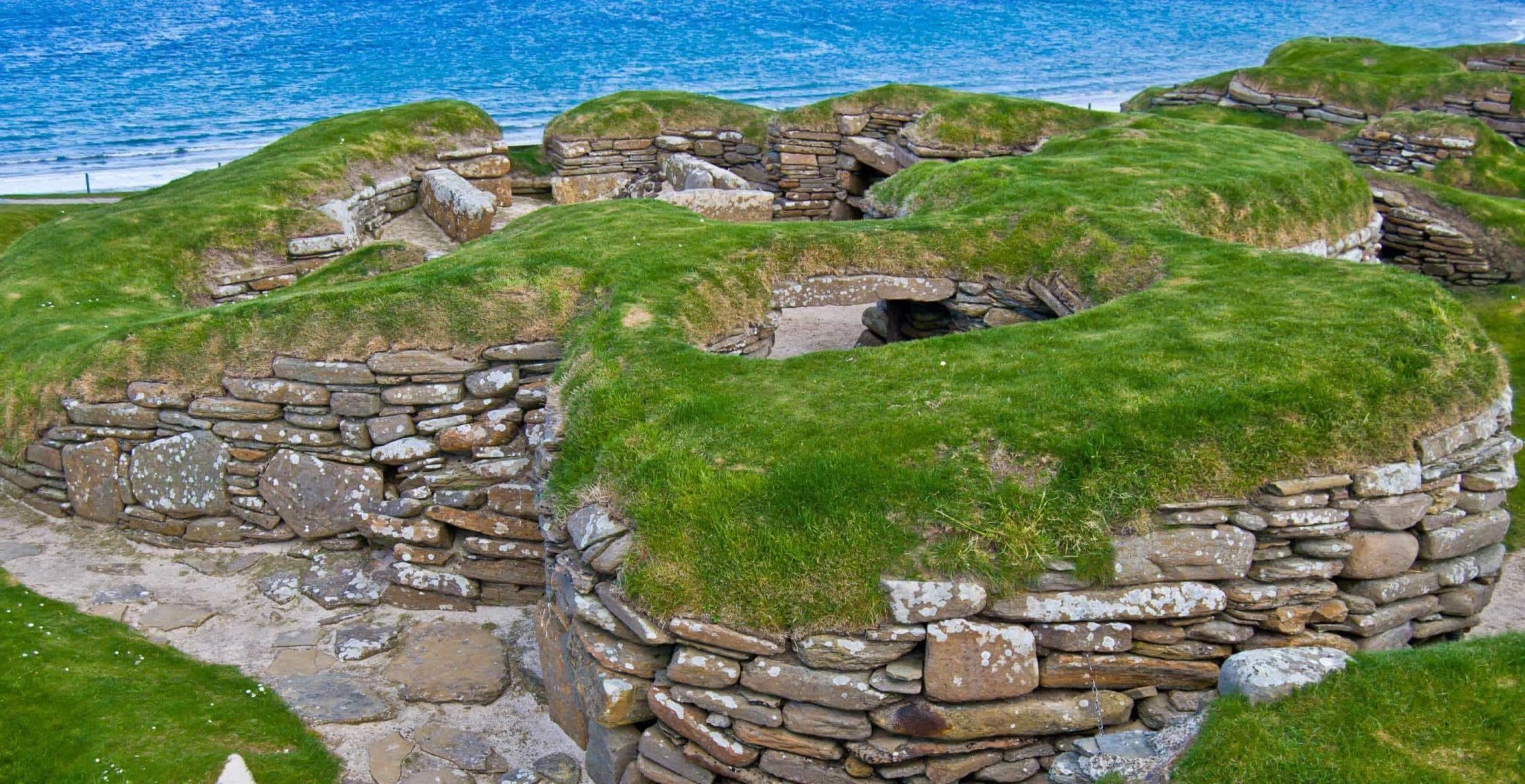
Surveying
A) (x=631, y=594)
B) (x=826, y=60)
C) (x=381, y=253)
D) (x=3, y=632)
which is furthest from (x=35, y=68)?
(x=631, y=594)

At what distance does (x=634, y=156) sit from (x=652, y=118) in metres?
0.88

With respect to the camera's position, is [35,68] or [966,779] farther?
Answer: [35,68]

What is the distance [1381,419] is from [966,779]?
3.99 metres

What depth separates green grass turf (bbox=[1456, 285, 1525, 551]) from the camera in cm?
1449

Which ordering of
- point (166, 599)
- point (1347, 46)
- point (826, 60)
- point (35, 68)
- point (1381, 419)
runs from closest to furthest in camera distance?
point (1381, 419) → point (166, 599) → point (1347, 46) → point (35, 68) → point (826, 60)

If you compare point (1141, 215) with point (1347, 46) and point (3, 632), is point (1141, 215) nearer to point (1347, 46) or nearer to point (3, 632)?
point (3, 632)

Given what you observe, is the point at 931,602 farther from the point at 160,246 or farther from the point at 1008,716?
the point at 160,246

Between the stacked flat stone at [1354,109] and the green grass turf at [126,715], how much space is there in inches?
1032

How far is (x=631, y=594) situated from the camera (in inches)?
301

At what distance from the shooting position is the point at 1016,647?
7148mm

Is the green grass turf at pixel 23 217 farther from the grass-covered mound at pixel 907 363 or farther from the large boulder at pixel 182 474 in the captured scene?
the large boulder at pixel 182 474

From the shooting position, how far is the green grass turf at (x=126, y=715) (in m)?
8.21

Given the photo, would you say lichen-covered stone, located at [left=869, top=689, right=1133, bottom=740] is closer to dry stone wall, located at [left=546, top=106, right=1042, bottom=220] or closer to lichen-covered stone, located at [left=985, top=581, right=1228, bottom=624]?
lichen-covered stone, located at [left=985, top=581, right=1228, bottom=624]

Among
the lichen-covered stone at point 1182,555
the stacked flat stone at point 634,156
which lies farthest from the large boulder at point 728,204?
the lichen-covered stone at point 1182,555
